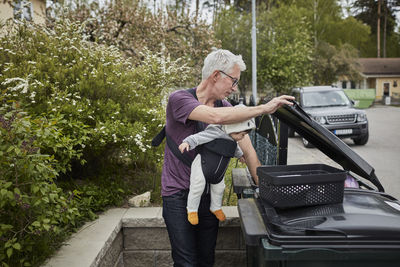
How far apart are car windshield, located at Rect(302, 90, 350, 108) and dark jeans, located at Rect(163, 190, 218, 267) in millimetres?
12045

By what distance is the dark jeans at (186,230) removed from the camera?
265cm

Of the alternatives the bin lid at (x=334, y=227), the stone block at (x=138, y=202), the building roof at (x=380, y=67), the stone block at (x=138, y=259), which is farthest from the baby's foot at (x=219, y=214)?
the building roof at (x=380, y=67)

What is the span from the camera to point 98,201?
3.96m

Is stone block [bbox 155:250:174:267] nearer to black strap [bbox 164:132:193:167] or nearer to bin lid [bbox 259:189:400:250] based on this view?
black strap [bbox 164:132:193:167]

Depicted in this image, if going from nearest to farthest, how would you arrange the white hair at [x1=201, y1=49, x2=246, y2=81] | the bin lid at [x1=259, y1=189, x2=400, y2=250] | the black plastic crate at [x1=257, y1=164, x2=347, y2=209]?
the bin lid at [x1=259, y1=189, x2=400, y2=250]
the black plastic crate at [x1=257, y1=164, x2=347, y2=209]
the white hair at [x1=201, y1=49, x2=246, y2=81]

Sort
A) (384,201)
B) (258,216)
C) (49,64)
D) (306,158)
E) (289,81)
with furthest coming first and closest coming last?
(289,81)
(306,158)
(49,64)
(384,201)
(258,216)

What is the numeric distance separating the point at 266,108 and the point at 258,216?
613 millimetres

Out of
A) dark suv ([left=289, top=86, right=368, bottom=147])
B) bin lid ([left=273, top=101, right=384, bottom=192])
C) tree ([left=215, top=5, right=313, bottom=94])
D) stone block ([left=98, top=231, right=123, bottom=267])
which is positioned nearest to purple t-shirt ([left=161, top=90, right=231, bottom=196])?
bin lid ([left=273, top=101, right=384, bottom=192])

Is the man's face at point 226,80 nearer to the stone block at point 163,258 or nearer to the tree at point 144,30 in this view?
the stone block at point 163,258

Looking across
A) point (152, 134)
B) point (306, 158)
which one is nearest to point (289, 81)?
point (306, 158)

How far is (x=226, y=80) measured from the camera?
8.45 ft

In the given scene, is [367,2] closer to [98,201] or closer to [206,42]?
[206,42]

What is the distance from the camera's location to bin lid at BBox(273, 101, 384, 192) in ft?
8.10

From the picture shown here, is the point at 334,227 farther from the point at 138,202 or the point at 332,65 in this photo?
the point at 332,65
